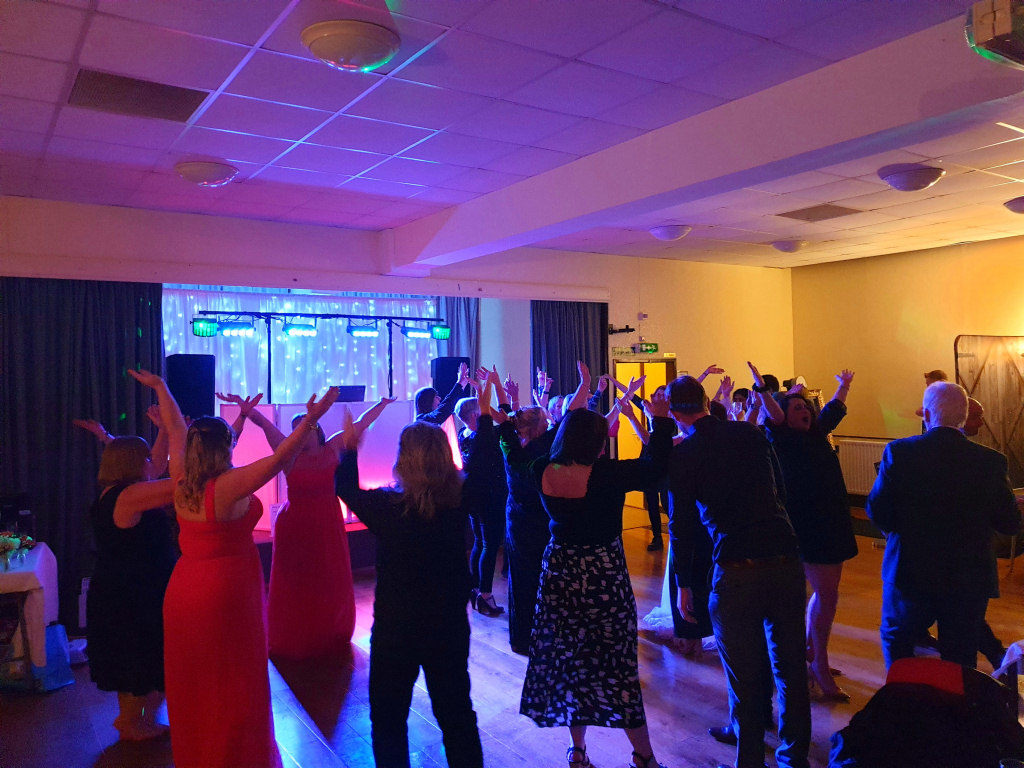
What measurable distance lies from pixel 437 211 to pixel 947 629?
4.58m

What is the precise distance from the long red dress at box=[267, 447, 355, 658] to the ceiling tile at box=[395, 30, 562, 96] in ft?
7.34

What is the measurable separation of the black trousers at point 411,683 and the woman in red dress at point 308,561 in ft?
6.89

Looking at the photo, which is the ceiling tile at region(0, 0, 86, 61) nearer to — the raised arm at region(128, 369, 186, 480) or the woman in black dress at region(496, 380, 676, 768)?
the raised arm at region(128, 369, 186, 480)

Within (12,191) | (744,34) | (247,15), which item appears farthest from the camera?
(12,191)

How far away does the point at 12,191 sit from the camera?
5.06m

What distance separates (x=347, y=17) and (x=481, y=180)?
94.3 inches

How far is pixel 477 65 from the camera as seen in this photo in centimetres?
320

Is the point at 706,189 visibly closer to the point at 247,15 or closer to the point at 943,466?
the point at 943,466

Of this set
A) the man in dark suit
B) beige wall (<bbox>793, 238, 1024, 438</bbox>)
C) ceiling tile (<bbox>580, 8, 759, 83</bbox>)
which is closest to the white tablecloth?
ceiling tile (<bbox>580, 8, 759, 83</bbox>)

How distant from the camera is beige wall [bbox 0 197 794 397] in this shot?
5383 millimetres

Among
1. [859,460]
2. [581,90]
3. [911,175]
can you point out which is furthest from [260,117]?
[859,460]

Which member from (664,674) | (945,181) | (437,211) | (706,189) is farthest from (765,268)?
(664,674)

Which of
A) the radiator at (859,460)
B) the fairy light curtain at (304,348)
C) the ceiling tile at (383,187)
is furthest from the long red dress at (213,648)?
the radiator at (859,460)

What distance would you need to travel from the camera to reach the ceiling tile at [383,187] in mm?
5035
